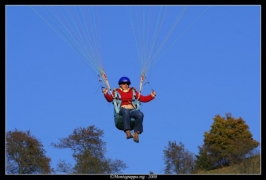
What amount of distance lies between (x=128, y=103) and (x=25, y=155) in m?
12.7

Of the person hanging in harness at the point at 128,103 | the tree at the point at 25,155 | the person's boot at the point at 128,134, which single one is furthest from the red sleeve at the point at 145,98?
the tree at the point at 25,155

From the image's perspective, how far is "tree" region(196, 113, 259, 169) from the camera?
37.9 m

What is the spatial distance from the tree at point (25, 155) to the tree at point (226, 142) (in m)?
6.96

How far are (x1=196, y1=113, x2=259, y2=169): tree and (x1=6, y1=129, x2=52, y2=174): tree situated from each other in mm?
6962

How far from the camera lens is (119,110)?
22.2 m

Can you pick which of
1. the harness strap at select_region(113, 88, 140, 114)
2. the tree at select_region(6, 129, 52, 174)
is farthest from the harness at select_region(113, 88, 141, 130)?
the tree at select_region(6, 129, 52, 174)

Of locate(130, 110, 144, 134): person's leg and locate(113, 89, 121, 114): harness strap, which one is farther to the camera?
locate(113, 89, 121, 114): harness strap

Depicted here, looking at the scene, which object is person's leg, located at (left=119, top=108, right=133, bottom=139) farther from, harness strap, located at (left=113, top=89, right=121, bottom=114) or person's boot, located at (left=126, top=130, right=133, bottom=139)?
harness strap, located at (left=113, top=89, right=121, bottom=114)

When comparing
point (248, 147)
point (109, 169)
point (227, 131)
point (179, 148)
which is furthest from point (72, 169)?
point (227, 131)

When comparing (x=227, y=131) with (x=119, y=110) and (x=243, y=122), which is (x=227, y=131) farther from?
(x=119, y=110)

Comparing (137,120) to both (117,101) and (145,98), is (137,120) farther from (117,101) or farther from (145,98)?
(117,101)

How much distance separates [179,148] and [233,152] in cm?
309

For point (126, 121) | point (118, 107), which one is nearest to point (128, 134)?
point (126, 121)
